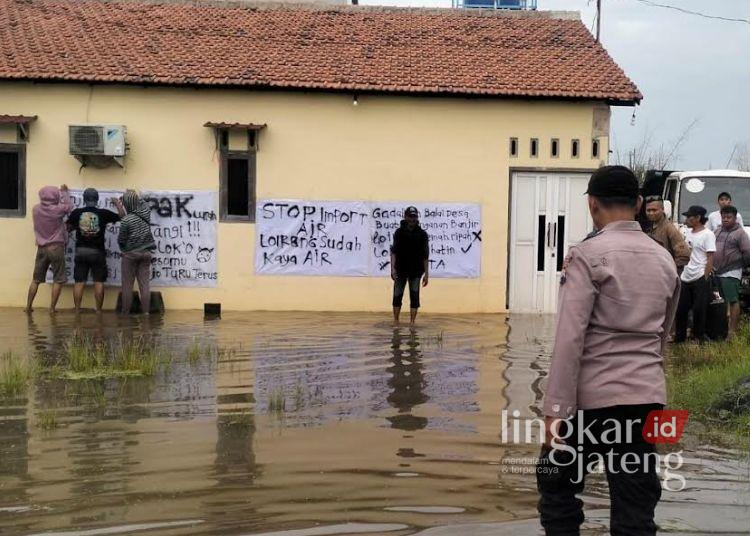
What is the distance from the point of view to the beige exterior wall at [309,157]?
62.0 feet

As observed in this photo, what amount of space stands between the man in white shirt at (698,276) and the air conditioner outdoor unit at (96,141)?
31.9 feet

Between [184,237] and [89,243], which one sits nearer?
[89,243]

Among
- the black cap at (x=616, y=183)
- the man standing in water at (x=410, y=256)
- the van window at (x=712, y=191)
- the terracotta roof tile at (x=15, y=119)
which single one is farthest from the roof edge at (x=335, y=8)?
the black cap at (x=616, y=183)

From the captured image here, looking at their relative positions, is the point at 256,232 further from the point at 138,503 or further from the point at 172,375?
the point at 138,503

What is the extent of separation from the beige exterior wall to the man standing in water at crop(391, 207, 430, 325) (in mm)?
2553

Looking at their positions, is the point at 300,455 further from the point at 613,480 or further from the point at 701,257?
the point at 701,257

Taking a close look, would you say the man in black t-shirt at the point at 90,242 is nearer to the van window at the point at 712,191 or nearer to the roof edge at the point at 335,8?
the roof edge at the point at 335,8

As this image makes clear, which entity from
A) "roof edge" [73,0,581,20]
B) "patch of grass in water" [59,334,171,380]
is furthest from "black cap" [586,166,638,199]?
"roof edge" [73,0,581,20]

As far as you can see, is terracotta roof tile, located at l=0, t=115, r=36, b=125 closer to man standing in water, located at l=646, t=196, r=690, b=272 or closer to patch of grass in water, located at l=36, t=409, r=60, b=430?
patch of grass in water, located at l=36, t=409, r=60, b=430

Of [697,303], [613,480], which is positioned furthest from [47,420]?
[697,303]

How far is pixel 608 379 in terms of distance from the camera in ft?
15.5

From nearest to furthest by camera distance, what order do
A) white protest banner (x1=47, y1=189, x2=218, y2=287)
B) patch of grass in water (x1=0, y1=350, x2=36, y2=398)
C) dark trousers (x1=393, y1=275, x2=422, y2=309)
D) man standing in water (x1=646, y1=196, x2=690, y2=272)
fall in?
patch of grass in water (x1=0, y1=350, x2=36, y2=398) → man standing in water (x1=646, y1=196, x2=690, y2=272) → dark trousers (x1=393, y1=275, x2=422, y2=309) → white protest banner (x1=47, y1=189, x2=218, y2=287)

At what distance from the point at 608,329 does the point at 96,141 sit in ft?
49.3

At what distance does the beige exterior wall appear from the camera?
18906 mm
